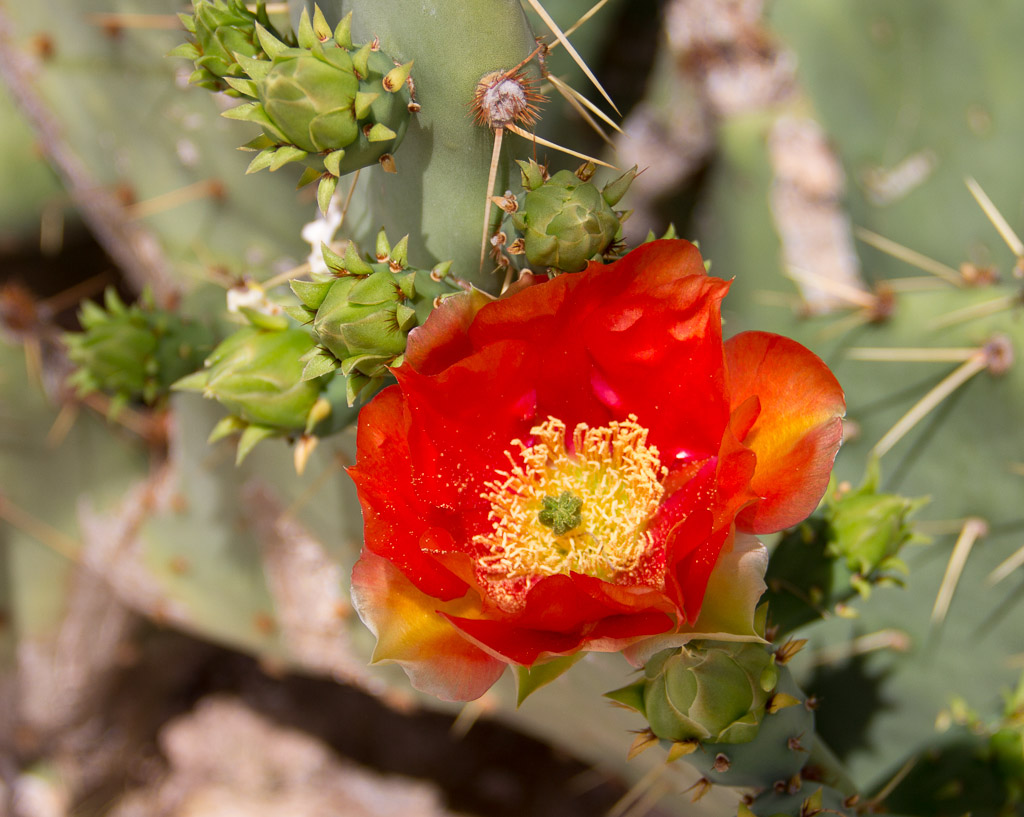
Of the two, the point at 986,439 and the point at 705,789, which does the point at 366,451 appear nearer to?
the point at 705,789

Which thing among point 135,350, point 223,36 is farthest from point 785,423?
point 135,350

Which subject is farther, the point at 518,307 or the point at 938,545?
the point at 938,545

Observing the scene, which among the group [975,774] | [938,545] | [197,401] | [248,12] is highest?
[248,12]

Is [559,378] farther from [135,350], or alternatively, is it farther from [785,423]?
[135,350]

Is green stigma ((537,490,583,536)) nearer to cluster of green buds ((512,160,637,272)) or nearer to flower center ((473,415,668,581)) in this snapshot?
flower center ((473,415,668,581))

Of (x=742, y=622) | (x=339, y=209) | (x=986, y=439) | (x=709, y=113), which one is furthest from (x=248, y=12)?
(x=709, y=113)

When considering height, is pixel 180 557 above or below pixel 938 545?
above
